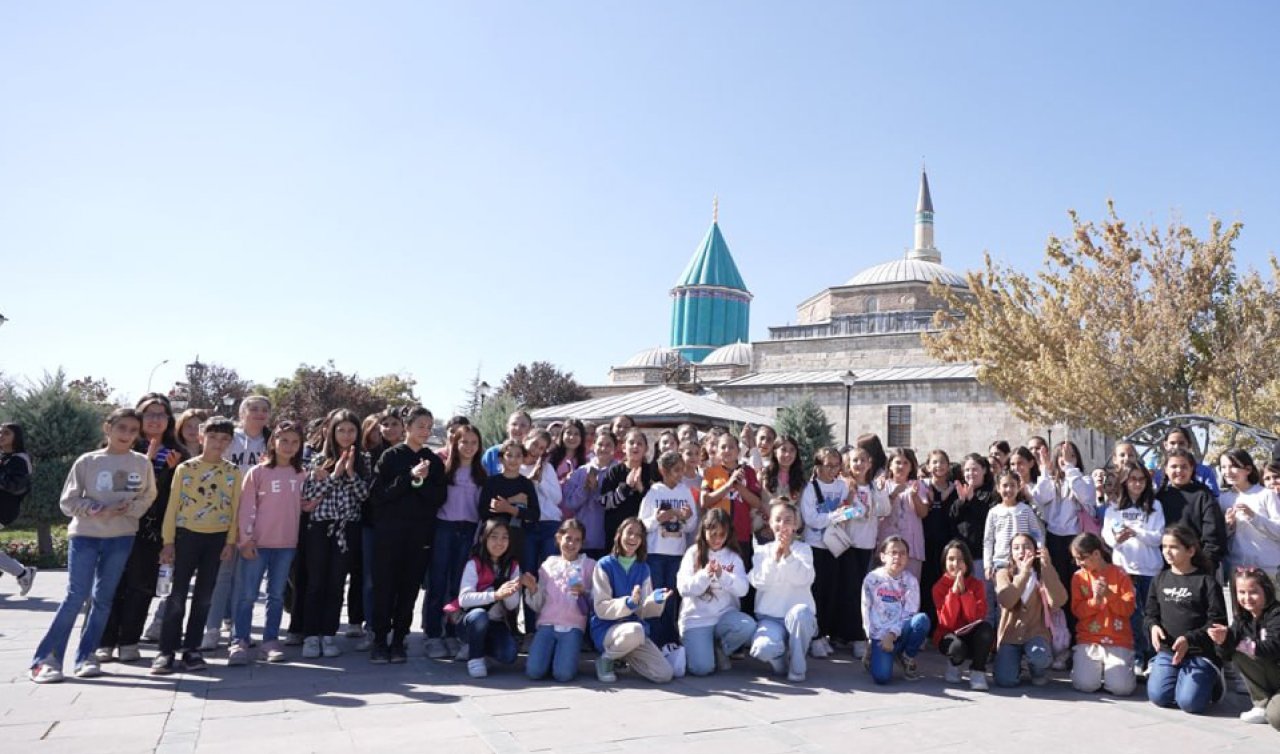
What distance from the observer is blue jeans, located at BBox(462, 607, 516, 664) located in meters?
5.78

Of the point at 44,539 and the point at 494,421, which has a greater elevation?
the point at 494,421

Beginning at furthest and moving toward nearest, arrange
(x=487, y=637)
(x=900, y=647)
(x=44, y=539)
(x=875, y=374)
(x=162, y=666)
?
(x=875, y=374) → (x=44, y=539) → (x=900, y=647) → (x=487, y=637) → (x=162, y=666)

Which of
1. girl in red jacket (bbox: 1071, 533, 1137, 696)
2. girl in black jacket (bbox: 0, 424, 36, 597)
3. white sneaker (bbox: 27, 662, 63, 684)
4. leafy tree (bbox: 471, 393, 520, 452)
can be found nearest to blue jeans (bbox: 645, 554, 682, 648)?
girl in red jacket (bbox: 1071, 533, 1137, 696)

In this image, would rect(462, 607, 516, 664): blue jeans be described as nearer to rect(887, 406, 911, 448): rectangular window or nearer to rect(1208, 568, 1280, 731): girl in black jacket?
rect(1208, 568, 1280, 731): girl in black jacket

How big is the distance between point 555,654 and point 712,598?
3.92ft

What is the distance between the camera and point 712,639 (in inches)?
238

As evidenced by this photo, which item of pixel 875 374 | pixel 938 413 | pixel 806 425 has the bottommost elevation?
pixel 806 425

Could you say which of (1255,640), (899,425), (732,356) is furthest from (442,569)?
(732,356)

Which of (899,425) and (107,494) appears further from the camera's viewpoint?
(899,425)

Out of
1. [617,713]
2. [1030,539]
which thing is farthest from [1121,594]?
[617,713]

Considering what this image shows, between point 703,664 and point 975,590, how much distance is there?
6.81 ft

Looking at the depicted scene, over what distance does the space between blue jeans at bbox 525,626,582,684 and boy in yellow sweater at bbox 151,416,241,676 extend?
2.20 meters

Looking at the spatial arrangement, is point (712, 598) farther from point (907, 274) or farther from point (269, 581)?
point (907, 274)

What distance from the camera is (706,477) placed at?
7277mm
